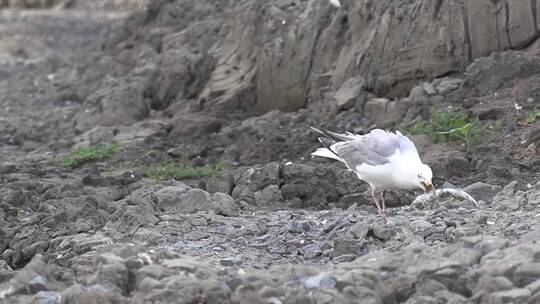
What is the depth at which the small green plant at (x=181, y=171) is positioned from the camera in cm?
1589

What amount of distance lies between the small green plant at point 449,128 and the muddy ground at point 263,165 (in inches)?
5.0

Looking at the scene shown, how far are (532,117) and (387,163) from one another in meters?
3.62

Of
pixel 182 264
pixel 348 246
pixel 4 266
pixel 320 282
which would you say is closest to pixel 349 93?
pixel 348 246

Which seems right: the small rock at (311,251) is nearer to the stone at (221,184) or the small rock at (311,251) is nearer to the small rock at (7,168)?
the stone at (221,184)

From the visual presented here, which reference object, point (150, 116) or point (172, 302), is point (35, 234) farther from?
point (150, 116)

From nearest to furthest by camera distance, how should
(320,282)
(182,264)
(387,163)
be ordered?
(320,282), (182,264), (387,163)

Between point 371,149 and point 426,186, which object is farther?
point 371,149

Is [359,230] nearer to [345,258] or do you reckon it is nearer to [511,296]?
[345,258]

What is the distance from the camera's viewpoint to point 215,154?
17.2m

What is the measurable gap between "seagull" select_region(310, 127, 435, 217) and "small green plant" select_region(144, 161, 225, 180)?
4.01 metres

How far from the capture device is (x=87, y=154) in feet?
58.6

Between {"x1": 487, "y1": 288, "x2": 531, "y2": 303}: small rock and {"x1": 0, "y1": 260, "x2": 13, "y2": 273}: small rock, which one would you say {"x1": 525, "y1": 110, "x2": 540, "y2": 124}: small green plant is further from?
{"x1": 487, "y1": 288, "x2": 531, "y2": 303}: small rock

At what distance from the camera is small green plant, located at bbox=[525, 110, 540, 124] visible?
14.4 meters

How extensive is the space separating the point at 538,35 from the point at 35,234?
7457 mm
